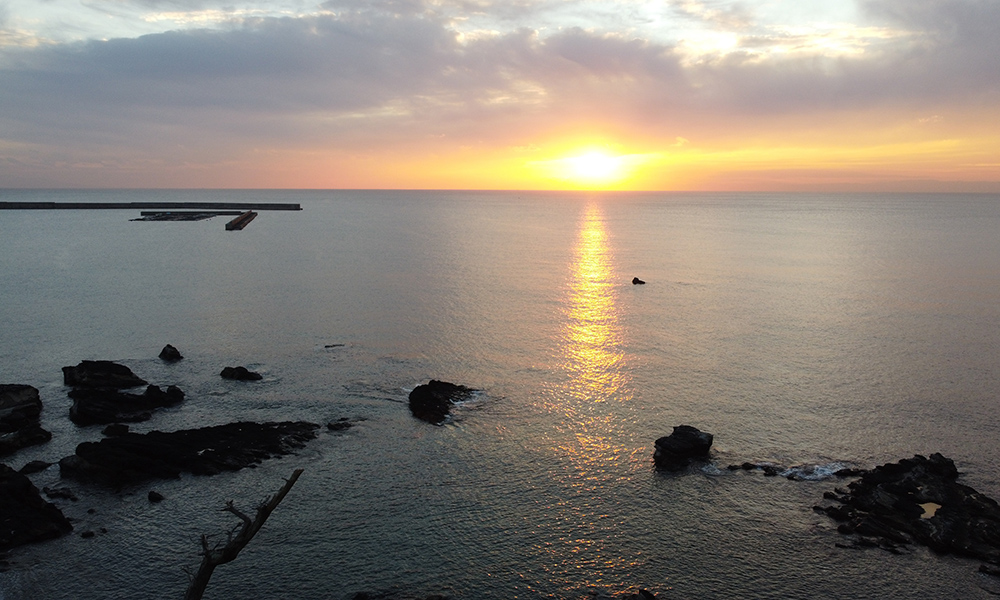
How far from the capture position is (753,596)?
2361 cm

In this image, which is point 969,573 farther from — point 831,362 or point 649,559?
point 831,362

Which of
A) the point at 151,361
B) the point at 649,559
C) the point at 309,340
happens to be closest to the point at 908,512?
the point at 649,559

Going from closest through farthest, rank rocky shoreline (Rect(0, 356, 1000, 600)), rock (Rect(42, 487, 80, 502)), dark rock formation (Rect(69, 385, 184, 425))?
1. rocky shoreline (Rect(0, 356, 1000, 600))
2. rock (Rect(42, 487, 80, 502))
3. dark rock formation (Rect(69, 385, 184, 425))

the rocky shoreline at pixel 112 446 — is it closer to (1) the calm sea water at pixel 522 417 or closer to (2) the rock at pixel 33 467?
(2) the rock at pixel 33 467

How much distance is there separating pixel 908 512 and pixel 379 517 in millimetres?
22933

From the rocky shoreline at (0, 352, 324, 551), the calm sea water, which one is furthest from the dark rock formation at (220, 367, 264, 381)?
the rocky shoreline at (0, 352, 324, 551)

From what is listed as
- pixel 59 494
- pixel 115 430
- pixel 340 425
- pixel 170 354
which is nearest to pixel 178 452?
pixel 59 494

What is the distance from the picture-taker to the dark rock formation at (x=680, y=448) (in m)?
A: 34.1

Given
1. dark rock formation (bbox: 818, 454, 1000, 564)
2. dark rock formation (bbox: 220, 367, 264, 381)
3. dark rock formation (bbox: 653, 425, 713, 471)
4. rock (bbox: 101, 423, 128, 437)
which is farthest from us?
dark rock formation (bbox: 220, 367, 264, 381)

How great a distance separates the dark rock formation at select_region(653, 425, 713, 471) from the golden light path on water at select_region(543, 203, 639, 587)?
1.75 meters

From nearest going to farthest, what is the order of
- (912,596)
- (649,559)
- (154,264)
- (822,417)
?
(912,596) < (649,559) < (822,417) < (154,264)

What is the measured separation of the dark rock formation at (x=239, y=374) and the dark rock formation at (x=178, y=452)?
10.3 meters

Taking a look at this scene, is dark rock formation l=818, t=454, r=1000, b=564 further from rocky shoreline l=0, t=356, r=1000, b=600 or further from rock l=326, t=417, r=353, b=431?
rock l=326, t=417, r=353, b=431

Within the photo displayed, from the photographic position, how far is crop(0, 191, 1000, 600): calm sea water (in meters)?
24.9
